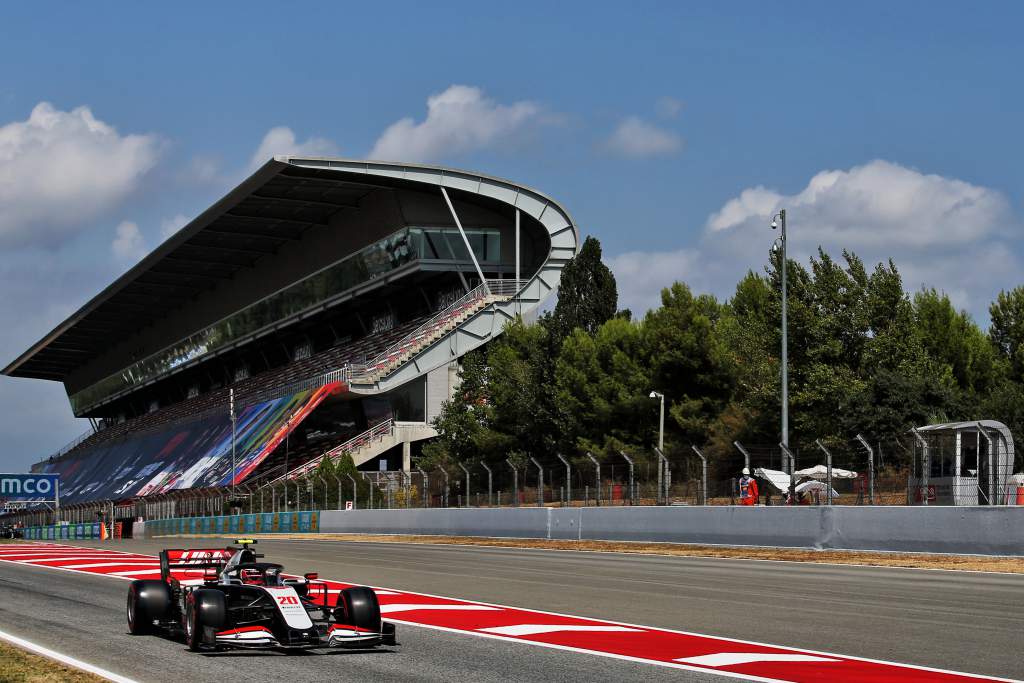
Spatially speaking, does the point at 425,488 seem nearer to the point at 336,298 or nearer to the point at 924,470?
the point at 924,470

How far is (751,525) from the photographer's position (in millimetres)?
26281

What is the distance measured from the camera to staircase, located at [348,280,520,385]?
213ft

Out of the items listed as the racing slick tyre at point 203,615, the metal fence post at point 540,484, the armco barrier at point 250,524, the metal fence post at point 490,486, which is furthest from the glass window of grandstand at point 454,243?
the racing slick tyre at point 203,615

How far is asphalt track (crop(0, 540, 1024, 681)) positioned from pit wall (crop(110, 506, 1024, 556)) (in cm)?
189

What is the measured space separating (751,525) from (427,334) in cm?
4117

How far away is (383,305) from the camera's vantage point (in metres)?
76.3

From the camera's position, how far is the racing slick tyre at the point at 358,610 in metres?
10.2

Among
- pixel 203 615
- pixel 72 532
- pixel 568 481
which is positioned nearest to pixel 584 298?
pixel 568 481

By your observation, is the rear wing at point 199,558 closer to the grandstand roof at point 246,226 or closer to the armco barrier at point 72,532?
the armco barrier at point 72,532

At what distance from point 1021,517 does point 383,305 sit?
57826mm

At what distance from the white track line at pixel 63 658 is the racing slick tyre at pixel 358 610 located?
193cm

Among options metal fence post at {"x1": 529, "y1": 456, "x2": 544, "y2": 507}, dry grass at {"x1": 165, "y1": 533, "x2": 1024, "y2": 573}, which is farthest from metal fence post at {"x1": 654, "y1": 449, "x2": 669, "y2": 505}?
metal fence post at {"x1": 529, "y1": 456, "x2": 544, "y2": 507}

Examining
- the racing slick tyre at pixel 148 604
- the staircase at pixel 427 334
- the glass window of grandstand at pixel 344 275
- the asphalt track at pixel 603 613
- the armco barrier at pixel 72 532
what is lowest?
the armco barrier at pixel 72 532

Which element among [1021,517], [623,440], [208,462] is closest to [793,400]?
[623,440]
